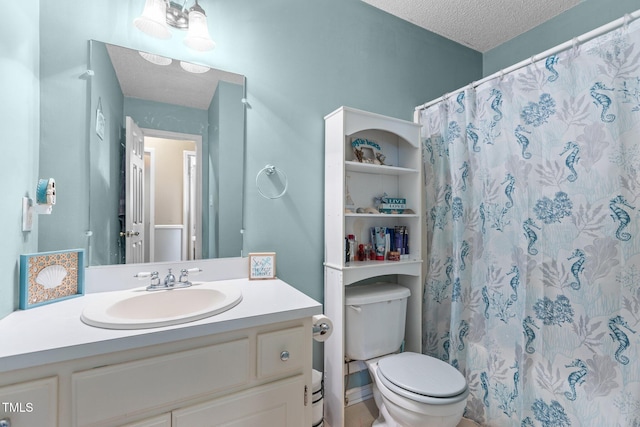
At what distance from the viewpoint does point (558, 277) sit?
1.40 metres

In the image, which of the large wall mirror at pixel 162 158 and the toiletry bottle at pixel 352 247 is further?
the toiletry bottle at pixel 352 247

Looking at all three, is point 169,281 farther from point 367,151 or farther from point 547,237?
point 547,237

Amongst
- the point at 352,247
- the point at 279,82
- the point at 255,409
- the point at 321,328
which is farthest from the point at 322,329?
the point at 279,82

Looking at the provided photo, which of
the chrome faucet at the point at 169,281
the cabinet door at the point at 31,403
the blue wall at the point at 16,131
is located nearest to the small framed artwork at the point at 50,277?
the blue wall at the point at 16,131

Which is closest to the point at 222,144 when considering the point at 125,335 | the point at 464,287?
the point at 125,335

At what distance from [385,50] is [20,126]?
6.44ft

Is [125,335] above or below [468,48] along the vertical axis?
below

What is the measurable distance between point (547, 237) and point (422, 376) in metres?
0.91

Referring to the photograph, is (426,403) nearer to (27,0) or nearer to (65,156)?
(65,156)

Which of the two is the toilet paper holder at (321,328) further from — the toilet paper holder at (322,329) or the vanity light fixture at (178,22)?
the vanity light fixture at (178,22)

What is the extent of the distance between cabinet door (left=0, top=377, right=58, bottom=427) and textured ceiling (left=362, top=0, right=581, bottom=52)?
7.83ft

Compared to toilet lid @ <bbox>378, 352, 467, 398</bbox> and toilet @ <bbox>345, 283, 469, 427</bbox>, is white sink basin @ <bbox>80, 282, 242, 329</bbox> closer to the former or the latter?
toilet @ <bbox>345, 283, 469, 427</bbox>

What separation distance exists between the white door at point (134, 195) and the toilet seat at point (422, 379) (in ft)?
4.27

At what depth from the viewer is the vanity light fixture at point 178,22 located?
123 centimetres
